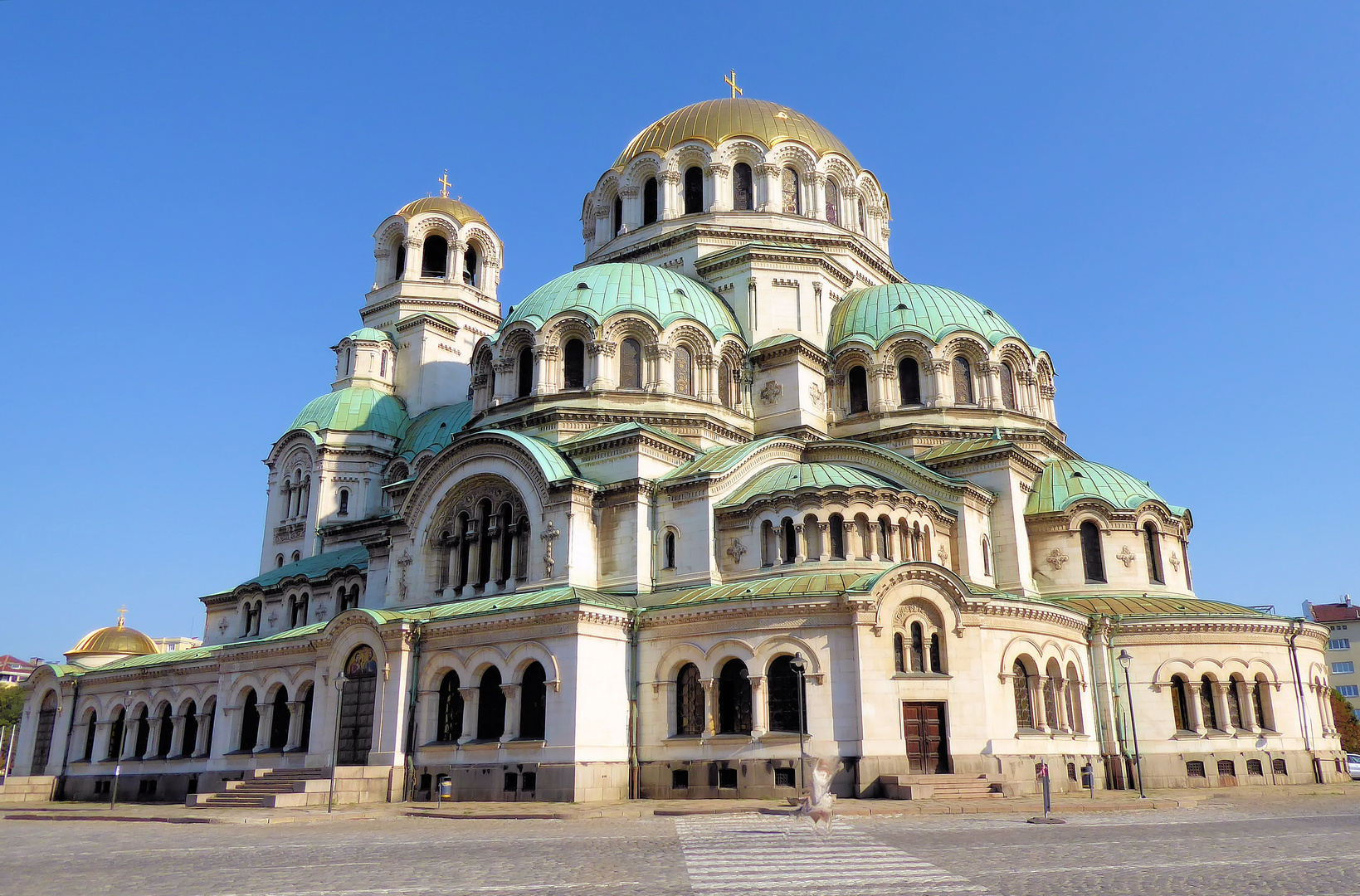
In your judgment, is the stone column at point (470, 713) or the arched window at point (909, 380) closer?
the stone column at point (470, 713)

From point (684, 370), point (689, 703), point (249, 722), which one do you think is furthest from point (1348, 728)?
point (249, 722)

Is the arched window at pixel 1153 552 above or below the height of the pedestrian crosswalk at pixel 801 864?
above

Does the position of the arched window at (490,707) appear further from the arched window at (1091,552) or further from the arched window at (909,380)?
the arched window at (1091,552)

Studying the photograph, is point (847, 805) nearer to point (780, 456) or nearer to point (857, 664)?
point (857, 664)

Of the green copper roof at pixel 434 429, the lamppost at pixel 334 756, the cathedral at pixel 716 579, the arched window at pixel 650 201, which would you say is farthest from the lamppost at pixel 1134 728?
the green copper roof at pixel 434 429

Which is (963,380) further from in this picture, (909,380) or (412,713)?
(412,713)

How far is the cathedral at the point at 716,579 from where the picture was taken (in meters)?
27.2

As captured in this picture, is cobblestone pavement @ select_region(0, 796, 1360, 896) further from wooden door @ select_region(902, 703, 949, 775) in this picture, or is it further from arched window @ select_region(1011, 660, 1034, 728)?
arched window @ select_region(1011, 660, 1034, 728)

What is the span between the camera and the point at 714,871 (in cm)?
1285

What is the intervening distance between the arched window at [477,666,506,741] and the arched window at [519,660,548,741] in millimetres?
597

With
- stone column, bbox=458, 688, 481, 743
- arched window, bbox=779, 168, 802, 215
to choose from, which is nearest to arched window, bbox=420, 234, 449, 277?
arched window, bbox=779, 168, 802, 215

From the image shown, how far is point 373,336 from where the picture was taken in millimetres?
48094

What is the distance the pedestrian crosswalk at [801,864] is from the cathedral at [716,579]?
7.92 meters

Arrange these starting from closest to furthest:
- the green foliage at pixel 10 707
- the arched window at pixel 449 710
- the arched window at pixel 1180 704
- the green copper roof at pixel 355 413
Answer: the arched window at pixel 449 710 < the arched window at pixel 1180 704 < the green copper roof at pixel 355 413 < the green foliage at pixel 10 707
